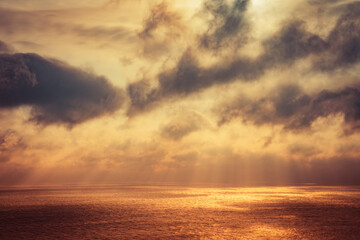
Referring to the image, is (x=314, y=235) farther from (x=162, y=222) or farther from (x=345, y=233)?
(x=162, y=222)

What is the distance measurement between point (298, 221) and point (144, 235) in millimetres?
31446

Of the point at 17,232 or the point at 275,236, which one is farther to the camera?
the point at 17,232

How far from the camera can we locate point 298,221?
59.8 meters

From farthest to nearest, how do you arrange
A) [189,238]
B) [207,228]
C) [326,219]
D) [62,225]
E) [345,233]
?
[326,219]
[62,225]
[207,228]
[345,233]
[189,238]

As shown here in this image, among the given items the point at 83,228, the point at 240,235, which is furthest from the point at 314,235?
the point at 83,228

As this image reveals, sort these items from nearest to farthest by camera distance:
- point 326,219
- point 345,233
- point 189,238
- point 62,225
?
point 189,238, point 345,233, point 62,225, point 326,219

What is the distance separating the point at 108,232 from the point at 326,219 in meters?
43.0

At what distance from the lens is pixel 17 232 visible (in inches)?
1954

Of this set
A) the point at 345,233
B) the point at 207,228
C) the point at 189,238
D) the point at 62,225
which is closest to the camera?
the point at 189,238

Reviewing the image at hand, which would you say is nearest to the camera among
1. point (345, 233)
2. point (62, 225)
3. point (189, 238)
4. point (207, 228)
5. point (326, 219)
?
point (189, 238)

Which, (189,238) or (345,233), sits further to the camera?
(345,233)

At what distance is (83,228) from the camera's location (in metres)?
52.4

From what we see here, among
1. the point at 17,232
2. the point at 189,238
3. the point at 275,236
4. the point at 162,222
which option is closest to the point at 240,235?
the point at 275,236

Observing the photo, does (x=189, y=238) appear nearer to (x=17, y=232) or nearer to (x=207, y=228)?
(x=207, y=228)
